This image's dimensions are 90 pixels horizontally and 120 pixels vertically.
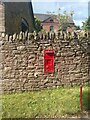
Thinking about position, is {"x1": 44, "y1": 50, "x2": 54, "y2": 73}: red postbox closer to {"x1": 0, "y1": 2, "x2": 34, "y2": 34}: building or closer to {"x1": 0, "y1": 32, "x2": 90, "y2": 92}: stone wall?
{"x1": 0, "y1": 32, "x2": 90, "y2": 92}: stone wall

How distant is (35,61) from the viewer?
10.8m

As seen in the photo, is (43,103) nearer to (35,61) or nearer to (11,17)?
(35,61)

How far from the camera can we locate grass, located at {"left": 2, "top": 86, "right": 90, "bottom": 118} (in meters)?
7.69

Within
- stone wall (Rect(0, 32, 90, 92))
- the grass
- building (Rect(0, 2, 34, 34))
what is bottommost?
the grass

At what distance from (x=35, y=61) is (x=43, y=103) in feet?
8.29

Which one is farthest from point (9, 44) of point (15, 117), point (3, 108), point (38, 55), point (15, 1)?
point (15, 1)

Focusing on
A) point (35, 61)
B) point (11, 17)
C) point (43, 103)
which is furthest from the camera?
point (11, 17)

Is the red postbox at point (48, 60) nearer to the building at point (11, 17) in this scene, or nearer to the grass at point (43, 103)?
the grass at point (43, 103)

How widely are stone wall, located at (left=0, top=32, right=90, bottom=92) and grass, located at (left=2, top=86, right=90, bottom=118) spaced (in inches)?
19.2

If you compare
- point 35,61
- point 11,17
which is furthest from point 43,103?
point 11,17

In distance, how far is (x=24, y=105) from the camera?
27.5 ft

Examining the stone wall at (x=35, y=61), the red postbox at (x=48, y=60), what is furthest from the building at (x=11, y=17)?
the red postbox at (x=48, y=60)

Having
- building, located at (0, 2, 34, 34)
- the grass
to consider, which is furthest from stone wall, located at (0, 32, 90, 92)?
building, located at (0, 2, 34, 34)

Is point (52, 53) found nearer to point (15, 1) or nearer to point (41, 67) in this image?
point (41, 67)
